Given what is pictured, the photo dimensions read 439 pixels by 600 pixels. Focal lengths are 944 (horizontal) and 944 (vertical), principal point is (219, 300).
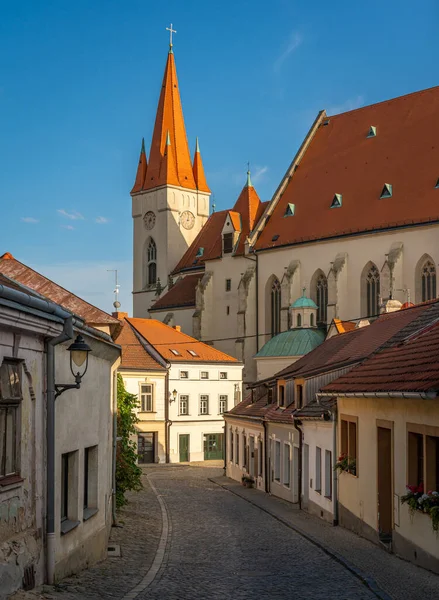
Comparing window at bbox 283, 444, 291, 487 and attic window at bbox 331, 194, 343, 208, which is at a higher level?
attic window at bbox 331, 194, 343, 208

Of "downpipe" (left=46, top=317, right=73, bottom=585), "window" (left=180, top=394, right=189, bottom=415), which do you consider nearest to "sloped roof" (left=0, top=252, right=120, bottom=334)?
"downpipe" (left=46, top=317, right=73, bottom=585)

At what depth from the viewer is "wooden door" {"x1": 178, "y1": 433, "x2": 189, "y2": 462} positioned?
165 feet

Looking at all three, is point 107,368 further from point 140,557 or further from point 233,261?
point 233,261

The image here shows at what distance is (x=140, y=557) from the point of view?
44.8ft

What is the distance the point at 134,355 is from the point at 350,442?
33940mm

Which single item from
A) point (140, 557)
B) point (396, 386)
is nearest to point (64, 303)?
point (140, 557)

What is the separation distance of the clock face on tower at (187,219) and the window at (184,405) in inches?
1279

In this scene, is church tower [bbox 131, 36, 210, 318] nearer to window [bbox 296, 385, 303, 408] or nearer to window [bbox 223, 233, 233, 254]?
window [bbox 223, 233, 233, 254]

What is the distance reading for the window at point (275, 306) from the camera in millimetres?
62719

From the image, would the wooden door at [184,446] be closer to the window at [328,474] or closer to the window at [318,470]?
the window at [318,470]

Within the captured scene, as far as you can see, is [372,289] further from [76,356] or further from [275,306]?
[76,356]

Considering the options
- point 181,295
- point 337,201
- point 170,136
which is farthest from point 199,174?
point 337,201

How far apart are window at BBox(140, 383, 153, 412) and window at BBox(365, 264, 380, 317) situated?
1444 centimetres

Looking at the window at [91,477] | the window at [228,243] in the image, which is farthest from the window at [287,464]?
the window at [228,243]
